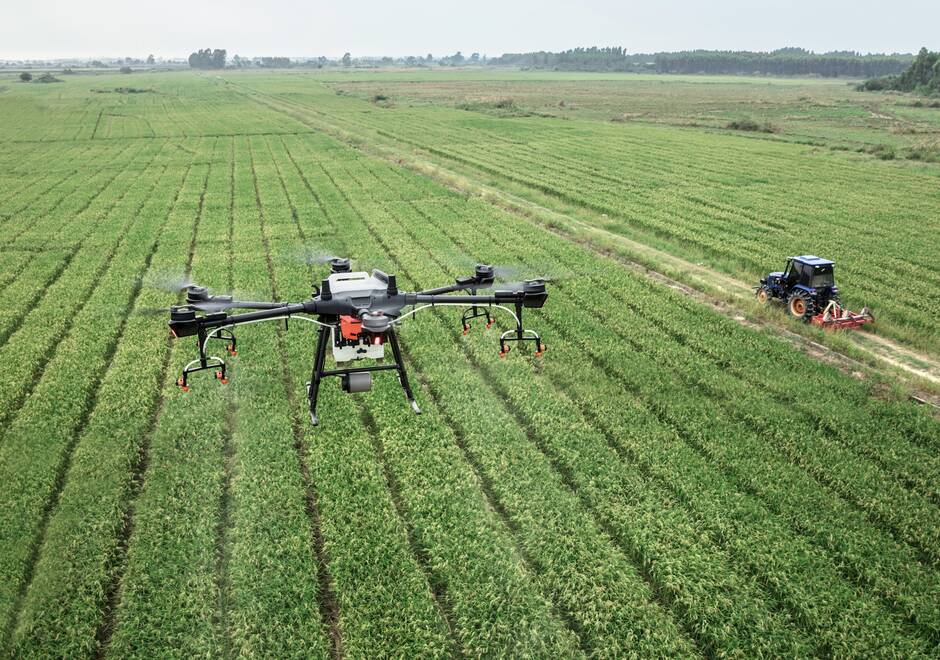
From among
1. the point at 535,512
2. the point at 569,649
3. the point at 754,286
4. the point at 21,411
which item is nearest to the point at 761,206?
the point at 754,286

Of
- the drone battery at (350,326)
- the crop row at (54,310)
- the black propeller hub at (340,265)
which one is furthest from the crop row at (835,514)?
the crop row at (54,310)

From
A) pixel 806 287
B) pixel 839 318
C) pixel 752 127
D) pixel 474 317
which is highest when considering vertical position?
pixel 752 127

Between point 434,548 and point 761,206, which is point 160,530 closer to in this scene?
point 434,548

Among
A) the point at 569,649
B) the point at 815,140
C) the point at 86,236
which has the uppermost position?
the point at 815,140

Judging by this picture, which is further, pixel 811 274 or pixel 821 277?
pixel 821 277

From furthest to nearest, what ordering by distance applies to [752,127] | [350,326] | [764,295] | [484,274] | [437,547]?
[752,127] → [764,295] → [484,274] → [350,326] → [437,547]

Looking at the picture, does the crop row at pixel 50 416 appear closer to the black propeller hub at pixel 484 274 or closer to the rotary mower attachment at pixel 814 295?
the black propeller hub at pixel 484 274

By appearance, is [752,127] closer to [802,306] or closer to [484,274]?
[802,306]

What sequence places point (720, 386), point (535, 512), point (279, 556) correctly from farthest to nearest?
point (720, 386), point (535, 512), point (279, 556)

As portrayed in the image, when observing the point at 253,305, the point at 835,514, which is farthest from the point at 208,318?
the point at 835,514
